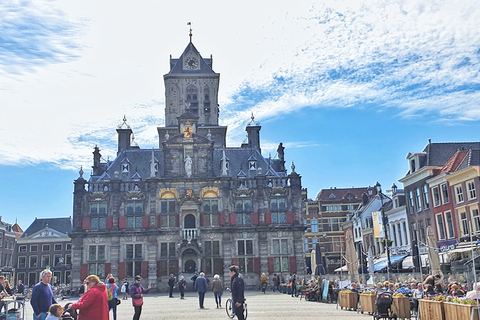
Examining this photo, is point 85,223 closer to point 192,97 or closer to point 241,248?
point 241,248

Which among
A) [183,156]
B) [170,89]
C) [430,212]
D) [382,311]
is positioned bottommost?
[382,311]

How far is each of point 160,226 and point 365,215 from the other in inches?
1003

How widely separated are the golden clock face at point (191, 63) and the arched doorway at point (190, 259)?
26.5m

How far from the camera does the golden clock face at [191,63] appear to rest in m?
62.5

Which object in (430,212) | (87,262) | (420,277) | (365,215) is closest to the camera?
(420,277)

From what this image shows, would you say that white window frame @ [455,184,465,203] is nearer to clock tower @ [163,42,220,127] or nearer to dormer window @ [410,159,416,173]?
dormer window @ [410,159,416,173]

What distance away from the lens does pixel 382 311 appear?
1551 cm

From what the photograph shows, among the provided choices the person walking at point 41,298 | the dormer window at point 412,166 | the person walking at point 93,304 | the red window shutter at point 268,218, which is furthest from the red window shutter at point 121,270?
the person walking at point 93,304

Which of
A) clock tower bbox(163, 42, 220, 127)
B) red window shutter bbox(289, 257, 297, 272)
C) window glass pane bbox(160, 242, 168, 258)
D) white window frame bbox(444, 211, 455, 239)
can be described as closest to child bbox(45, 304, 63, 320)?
white window frame bbox(444, 211, 455, 239)

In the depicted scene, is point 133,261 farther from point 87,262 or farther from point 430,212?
point 430,212

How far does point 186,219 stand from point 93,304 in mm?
39424

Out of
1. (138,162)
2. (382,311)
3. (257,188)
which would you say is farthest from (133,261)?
(382,311)

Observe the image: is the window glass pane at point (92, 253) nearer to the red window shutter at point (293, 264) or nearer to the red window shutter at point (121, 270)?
the red window shutter at point (121, 270)

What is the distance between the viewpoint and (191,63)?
62719mm
